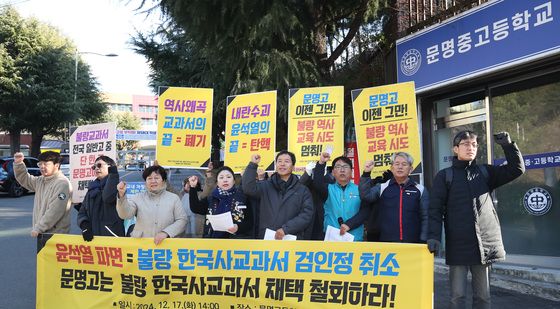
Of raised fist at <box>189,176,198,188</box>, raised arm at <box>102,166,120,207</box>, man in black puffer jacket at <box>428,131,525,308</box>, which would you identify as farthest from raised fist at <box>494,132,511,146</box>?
raised arm at <box>102,166,120,207</box>

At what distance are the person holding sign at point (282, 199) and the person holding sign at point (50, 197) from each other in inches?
84.6

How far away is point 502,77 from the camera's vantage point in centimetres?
697

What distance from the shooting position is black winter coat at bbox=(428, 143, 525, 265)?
4.11 m

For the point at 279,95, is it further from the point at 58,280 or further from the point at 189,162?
the point at 58,280

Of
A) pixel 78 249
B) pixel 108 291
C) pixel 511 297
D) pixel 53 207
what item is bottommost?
pixel 511 297

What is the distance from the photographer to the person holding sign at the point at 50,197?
5.33 metres

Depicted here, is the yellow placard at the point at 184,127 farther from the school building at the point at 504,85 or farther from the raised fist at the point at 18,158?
the school building at the point at 504,85

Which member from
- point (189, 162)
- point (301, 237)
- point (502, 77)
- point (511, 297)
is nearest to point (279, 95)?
point (189, 162)

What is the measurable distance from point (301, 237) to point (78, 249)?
7.32 feet

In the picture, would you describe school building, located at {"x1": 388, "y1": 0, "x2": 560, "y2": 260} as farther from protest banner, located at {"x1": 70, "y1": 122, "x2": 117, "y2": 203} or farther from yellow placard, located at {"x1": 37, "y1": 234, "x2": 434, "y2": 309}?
protest banner, located at {"x1": 70, "y1": 122, "x2": 117, "y2": 203}

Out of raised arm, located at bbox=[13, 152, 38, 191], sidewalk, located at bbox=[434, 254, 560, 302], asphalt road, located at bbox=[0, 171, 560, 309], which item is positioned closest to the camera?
raised arm, located at bbox=[13, 152, 38, 191]

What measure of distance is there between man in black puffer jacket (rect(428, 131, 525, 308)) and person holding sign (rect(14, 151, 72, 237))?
389cm

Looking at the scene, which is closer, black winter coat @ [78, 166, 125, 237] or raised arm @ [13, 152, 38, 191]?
black winter coat @ [78, 166, 125, 237]

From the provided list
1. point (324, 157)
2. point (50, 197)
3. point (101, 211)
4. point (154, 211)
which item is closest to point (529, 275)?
point (324, 157)
